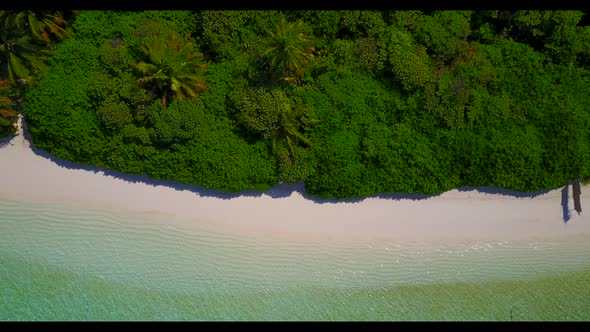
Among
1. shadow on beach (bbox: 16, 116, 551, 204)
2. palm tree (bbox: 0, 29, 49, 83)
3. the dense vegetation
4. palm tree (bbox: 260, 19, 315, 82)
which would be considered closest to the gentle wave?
shadow on beach (bbox: 16, 116, 551, 204)

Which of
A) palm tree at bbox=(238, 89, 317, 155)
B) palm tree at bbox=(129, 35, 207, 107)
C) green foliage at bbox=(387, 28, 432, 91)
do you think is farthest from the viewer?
green foliage at bbox=(387, 28, 432, 91)

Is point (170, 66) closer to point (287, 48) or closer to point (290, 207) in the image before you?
point (287, 48)

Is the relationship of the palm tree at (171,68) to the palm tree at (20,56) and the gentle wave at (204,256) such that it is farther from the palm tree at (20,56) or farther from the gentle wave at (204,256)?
the gentle wave at (204,256)

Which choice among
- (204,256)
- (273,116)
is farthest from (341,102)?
(204,256)

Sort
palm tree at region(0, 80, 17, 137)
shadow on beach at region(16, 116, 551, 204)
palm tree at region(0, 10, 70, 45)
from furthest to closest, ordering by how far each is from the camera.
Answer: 1. shadow on beach at region(16, 116, 551, 204)
2. palm tree at region(0, 80, 17, 137)
3. palm tree at region(0, 10, 70, 45)

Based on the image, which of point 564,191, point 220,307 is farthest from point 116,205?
point 564,191

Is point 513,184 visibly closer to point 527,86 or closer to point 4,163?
point 527,86

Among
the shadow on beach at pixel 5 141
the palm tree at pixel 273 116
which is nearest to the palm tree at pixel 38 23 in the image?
the shadow on beach at pixel 5 141

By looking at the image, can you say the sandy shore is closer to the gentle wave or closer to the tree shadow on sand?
the tree shadow on sand
